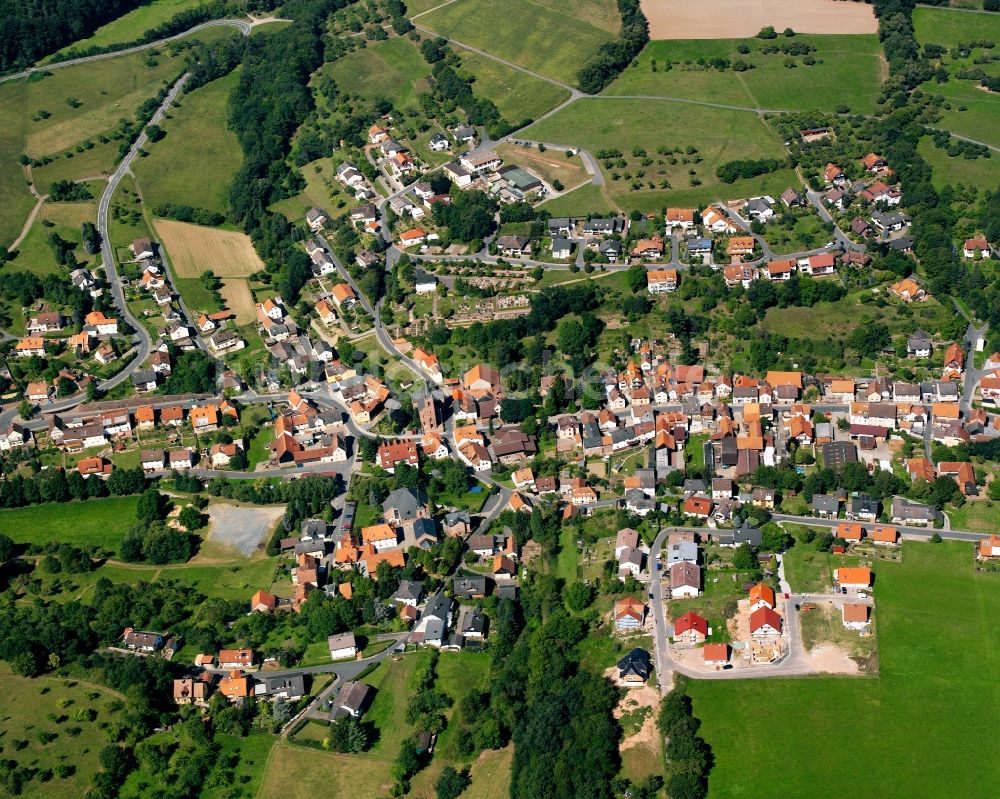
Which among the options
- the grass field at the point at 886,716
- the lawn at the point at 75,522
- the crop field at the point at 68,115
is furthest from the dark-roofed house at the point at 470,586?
the crop field at the point at 68,115

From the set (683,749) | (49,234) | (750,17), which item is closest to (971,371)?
(683,749)

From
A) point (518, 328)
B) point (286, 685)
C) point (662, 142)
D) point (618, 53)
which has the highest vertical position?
point (618, 53)

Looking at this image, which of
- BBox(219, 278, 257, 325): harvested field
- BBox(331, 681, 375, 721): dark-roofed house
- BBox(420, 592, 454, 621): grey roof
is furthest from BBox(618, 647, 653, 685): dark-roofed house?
BBox(219, 278, 257, 325): harvested field

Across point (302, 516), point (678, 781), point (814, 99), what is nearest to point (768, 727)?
point (678, 781)

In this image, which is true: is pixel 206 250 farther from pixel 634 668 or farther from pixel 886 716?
pixel 886 716

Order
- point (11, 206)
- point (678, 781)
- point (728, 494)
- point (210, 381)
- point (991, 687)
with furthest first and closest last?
point (11, 206), point (210, 381), point (728, 494), point (991, 687), point (678, 781)

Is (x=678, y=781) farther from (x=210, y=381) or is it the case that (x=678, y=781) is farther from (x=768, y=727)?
(x=210, y=381)
